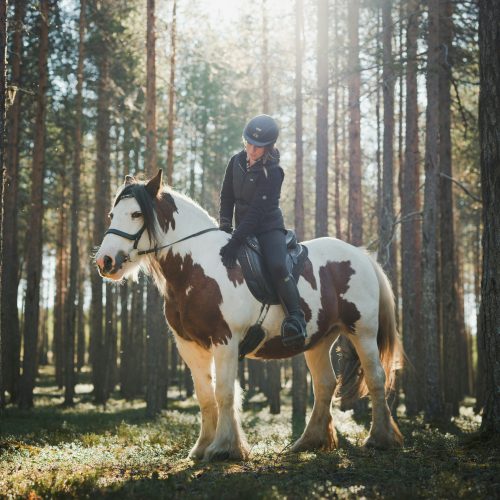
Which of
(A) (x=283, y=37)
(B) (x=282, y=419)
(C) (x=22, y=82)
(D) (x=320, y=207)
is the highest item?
(A) (x=283, y=37)

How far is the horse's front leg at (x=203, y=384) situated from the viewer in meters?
8.24

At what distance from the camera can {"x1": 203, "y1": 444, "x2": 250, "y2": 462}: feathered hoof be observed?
24.7 feet

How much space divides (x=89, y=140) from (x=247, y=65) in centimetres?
1313

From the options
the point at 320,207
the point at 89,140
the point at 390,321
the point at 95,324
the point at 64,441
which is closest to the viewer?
the point at 390,321

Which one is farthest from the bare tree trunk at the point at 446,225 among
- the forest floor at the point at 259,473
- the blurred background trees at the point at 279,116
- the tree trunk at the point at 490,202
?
the tree trunk at the point at 490,202

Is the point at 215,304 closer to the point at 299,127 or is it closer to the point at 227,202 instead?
the point at 227,202

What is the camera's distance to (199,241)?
824cm

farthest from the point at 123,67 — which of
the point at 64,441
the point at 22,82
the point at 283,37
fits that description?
the point at 64,441

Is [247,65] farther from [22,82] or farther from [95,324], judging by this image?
[95,324]

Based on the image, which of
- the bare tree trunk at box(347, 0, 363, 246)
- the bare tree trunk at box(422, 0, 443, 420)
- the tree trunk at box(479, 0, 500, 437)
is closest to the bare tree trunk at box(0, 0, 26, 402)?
the bare tree trunk at box(347, 0, 363, 246)

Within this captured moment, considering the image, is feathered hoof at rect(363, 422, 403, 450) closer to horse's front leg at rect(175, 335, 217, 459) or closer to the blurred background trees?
horse's front leg at rect(175, 335, 217, 459)

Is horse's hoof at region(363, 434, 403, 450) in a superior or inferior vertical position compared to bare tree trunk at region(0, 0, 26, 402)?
inferior

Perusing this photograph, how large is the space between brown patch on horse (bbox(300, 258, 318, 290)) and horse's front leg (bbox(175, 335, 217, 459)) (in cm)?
170

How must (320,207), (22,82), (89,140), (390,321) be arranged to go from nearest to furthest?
(390,321) < (320,207) < (22,82) < (89,140)
